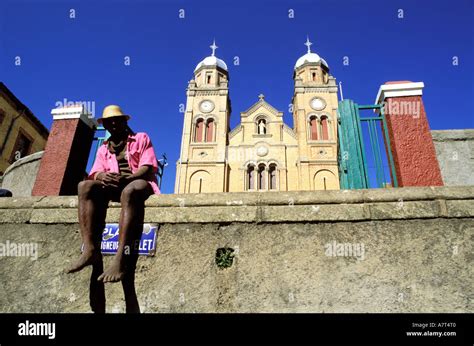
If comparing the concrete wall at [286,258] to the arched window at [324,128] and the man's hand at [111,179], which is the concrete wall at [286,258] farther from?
the arched window at [324,128]

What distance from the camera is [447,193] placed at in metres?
2.48

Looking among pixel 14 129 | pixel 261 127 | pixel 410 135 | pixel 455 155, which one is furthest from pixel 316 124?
pixel 410 135

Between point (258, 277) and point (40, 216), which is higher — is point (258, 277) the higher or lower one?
the lower one

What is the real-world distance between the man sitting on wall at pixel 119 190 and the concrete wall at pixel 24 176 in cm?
352

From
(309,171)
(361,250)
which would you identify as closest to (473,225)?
(361,250)

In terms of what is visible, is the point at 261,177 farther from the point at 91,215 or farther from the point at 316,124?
the point at 91,215

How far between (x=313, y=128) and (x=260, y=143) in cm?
533

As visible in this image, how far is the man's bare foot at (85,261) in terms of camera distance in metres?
2.20

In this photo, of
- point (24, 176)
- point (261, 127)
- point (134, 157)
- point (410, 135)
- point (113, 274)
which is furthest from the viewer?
point (261, 127)

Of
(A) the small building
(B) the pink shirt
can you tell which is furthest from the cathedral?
(B) the pink shirt

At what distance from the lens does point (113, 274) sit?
215 cm

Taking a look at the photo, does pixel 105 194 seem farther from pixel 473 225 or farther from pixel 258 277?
pixel 473 225
